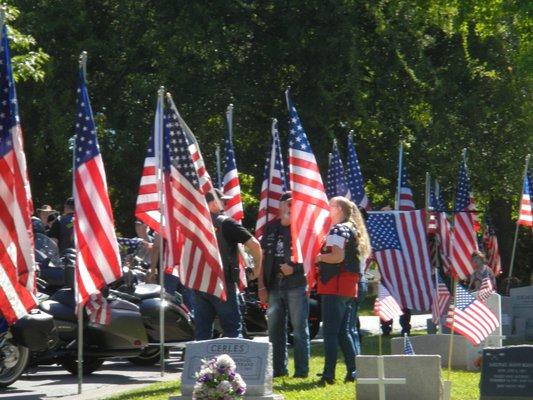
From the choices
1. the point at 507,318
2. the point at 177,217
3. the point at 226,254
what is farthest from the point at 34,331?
the point at 507,318

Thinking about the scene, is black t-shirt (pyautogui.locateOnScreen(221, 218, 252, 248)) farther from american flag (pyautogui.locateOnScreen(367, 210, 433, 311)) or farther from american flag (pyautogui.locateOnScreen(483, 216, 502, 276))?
american flag (pyautogui.locateOnScreen(483, 216, 502, 276))

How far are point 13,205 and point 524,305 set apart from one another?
14077mm

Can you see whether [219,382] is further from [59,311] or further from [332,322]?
[59,311]

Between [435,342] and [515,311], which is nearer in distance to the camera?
[435,342]

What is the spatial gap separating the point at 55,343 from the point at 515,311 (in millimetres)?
11424

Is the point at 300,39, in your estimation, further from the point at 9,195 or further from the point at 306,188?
the point at 9,195

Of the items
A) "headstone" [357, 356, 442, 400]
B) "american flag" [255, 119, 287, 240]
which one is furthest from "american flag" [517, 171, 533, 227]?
"headstone" [357, 356, 442, 400]

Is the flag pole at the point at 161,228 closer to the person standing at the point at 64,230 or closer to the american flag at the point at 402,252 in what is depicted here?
the person standing at the point at 64,230

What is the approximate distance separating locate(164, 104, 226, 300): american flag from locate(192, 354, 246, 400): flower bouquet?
2779mm

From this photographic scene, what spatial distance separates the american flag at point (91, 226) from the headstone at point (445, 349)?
3.24 meters

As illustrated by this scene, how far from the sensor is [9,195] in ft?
35.5

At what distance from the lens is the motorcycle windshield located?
15320 mm

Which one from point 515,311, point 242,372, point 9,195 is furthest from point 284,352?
point 515,311

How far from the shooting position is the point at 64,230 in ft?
58.2
